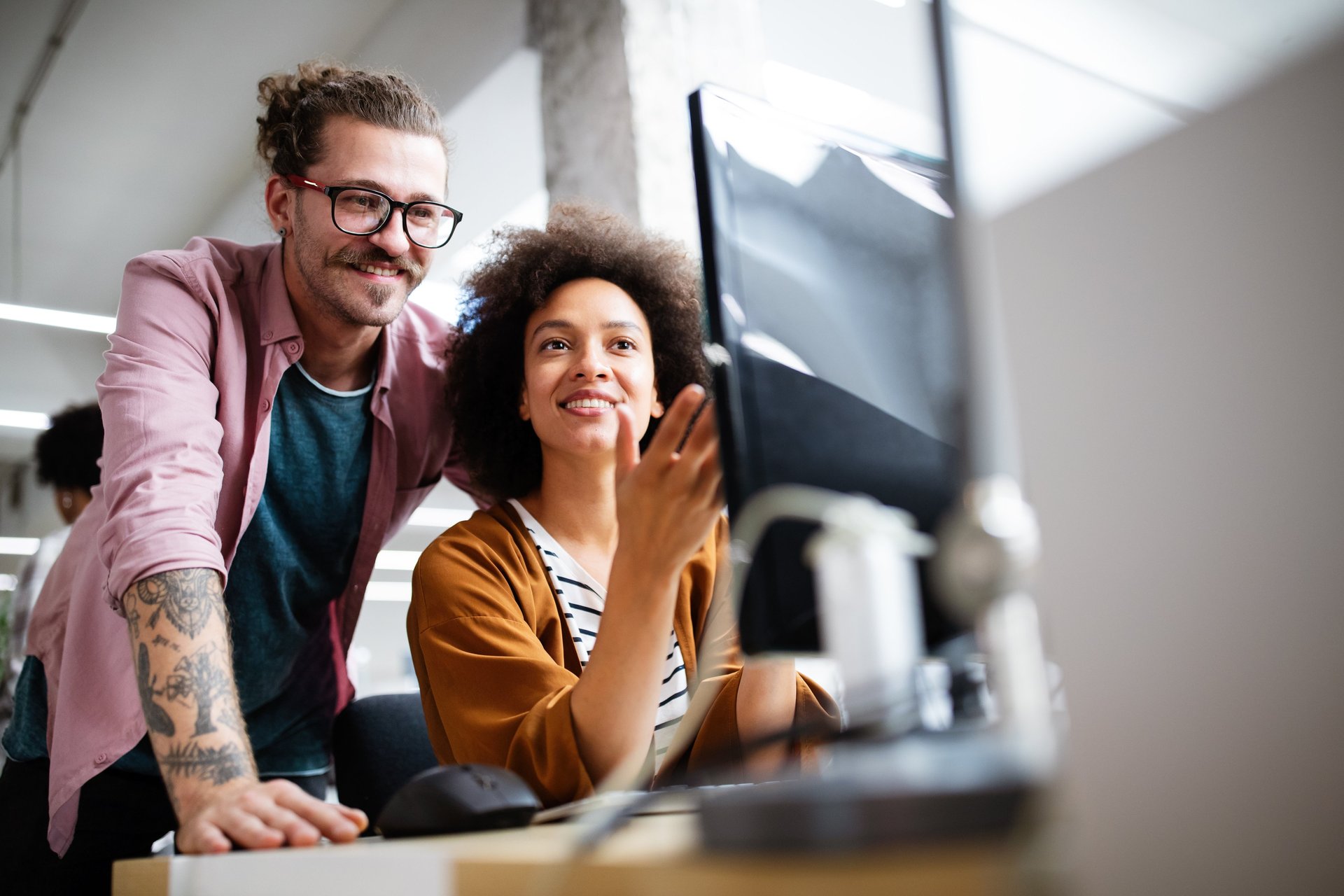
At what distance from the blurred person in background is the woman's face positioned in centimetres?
192

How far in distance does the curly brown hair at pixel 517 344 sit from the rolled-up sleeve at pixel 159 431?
382 mm

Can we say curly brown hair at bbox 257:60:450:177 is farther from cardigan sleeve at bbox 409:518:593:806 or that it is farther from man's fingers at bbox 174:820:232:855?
man's fingers at bbox 174:820:232:855

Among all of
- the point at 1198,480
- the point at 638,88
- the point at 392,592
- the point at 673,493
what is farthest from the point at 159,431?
the point at 392,592

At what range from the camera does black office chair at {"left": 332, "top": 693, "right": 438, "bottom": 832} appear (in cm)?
140

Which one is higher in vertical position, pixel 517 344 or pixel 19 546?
pixel 19 546

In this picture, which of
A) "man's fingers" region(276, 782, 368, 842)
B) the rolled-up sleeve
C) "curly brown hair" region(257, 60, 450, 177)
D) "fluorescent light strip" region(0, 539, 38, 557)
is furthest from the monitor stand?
"fluorescent light strip" region(0, 539, 38, 557)

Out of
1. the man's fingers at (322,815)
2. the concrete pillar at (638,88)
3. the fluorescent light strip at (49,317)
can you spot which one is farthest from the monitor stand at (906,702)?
the fluorescent light strip at (49,317)

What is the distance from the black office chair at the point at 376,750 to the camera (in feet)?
4.59

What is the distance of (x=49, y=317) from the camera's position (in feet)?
17.6

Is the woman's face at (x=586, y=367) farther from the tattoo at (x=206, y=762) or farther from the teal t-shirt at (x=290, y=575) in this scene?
the tattoo at (x=206, y=762)

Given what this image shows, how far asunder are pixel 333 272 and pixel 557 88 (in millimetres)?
1556

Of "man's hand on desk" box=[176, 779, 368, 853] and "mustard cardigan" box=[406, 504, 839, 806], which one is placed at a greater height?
"mustard cardigan" box=[406, 504, 839, 806]

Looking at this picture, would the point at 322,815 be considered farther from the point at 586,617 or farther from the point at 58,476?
the point at 58,476

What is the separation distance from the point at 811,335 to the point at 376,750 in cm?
106
